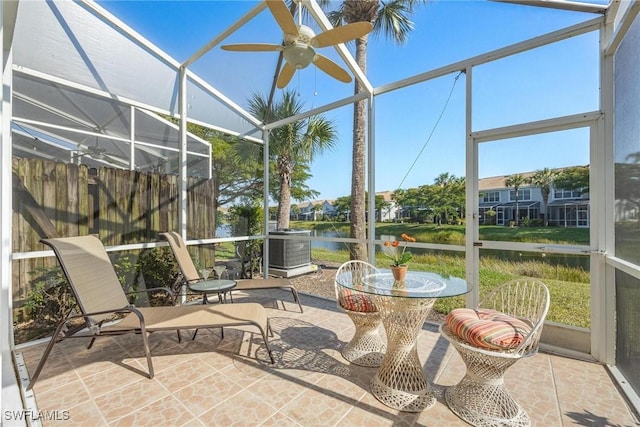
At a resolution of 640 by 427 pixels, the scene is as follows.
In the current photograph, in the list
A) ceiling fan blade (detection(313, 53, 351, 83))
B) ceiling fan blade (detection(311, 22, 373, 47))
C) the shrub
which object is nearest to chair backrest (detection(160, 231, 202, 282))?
the shrub

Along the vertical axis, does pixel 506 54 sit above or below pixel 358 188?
above

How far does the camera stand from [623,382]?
98.3 inches

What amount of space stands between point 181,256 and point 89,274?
3.73 feet

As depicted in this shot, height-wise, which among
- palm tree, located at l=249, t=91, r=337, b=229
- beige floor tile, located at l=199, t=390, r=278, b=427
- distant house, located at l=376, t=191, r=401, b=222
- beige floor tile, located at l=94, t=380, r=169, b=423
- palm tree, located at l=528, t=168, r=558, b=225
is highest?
palm tree, located at l=249, t=91, r=337, b=229

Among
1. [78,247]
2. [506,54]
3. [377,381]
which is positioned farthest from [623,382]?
[78,247]

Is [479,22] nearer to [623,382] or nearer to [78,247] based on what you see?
[623,382]

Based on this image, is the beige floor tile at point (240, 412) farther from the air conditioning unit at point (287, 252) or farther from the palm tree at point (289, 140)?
the palm tree at point (289, 140)

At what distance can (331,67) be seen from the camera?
303cm

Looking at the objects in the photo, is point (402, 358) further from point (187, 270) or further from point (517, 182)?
point (187, 270)

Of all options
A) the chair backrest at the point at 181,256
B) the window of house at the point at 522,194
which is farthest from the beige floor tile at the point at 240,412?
the window of house at the point at 522,194

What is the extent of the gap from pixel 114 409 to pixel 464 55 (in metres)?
4.89

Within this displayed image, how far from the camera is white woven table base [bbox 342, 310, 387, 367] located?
2.80 m

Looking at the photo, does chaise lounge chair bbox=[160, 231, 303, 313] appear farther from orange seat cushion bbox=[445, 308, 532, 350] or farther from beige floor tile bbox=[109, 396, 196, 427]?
orange seat cushion bbox=[445, 308, 532, 350]

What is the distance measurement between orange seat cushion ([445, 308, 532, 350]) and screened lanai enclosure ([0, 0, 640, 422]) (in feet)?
1.34
